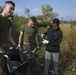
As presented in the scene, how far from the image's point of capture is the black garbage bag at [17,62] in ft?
14.5

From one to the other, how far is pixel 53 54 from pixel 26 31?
1.07 meters

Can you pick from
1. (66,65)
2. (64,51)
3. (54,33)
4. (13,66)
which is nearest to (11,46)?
(13,66)

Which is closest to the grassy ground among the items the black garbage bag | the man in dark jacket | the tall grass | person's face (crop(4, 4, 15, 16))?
the tall grass

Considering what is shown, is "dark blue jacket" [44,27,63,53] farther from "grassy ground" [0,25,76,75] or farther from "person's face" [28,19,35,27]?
"grassy ground" [0,25,76,75]

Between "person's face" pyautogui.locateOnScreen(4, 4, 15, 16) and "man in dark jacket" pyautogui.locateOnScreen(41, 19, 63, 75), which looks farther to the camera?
"man in dark jacket" pyautogui.locateOnScreen(41, 19, 63, 75)

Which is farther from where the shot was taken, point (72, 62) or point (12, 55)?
point (72, 62)

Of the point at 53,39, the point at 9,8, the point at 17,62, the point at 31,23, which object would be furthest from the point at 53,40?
the point at 17,62

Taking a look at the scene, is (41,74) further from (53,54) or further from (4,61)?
(4,61)

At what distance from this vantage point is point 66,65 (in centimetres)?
812

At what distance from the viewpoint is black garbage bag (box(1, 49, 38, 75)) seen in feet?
14.5

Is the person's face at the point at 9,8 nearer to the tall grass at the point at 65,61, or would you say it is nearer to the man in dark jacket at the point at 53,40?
the man in dark jacket at the point at 53,40

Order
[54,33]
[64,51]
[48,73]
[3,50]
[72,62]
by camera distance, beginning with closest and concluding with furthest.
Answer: [3,50] → [54,33] → [48,73] → [72,62] → [64,51]

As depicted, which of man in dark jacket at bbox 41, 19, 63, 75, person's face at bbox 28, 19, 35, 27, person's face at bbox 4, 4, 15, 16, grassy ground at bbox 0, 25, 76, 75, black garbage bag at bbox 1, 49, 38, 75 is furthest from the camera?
grassy ground at bbox 0, 25, 76, 75

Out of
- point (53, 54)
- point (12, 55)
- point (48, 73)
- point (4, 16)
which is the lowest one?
point (48, 73)
